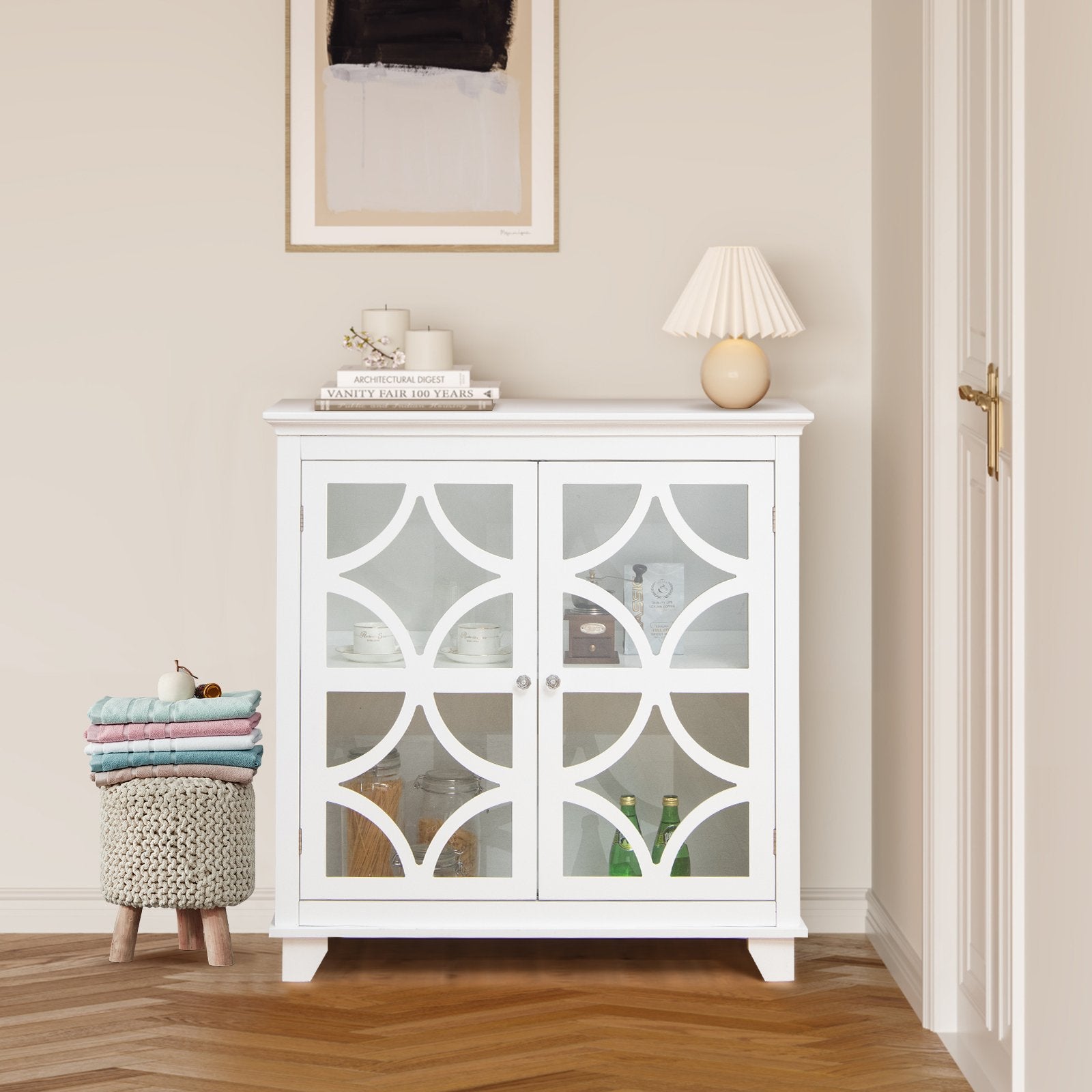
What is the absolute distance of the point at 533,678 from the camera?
2633 millimetres

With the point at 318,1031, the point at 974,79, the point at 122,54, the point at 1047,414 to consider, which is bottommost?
the point at 318,1031

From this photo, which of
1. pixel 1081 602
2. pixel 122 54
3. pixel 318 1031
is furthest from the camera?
pixel 122 54

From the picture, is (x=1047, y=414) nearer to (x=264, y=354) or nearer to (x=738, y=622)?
(x=738, y=622)

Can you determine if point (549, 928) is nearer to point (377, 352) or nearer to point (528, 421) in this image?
point (528, 421)

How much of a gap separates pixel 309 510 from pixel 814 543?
1099 mm

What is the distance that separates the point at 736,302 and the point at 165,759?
143 centimetres

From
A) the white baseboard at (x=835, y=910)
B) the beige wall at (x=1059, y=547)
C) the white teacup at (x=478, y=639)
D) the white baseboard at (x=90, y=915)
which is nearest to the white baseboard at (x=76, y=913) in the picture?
the white baseboard at (x=90, y=915)

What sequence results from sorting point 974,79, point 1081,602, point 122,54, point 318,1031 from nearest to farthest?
point 1081,602 → point 974,79 → point 318,1031 → point 122,54

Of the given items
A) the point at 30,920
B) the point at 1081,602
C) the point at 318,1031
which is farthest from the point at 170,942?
the point at 1081,602

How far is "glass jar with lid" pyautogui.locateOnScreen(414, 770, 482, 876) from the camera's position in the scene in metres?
2.65

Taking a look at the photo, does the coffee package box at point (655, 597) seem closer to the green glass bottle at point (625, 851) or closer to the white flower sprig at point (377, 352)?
the green glass bottle at point (625, 851)

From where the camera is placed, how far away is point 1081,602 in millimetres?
1677

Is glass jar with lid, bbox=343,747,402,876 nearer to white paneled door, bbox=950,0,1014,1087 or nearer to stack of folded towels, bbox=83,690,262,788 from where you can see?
stack of folded towels, bbox=83,690,262,788

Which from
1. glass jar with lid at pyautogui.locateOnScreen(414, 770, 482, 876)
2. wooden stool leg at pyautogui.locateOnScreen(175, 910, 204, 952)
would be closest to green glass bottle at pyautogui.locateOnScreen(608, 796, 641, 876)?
glass jar with lid at pyautogui.locateOnScreen(414, 770, 482, 876)
